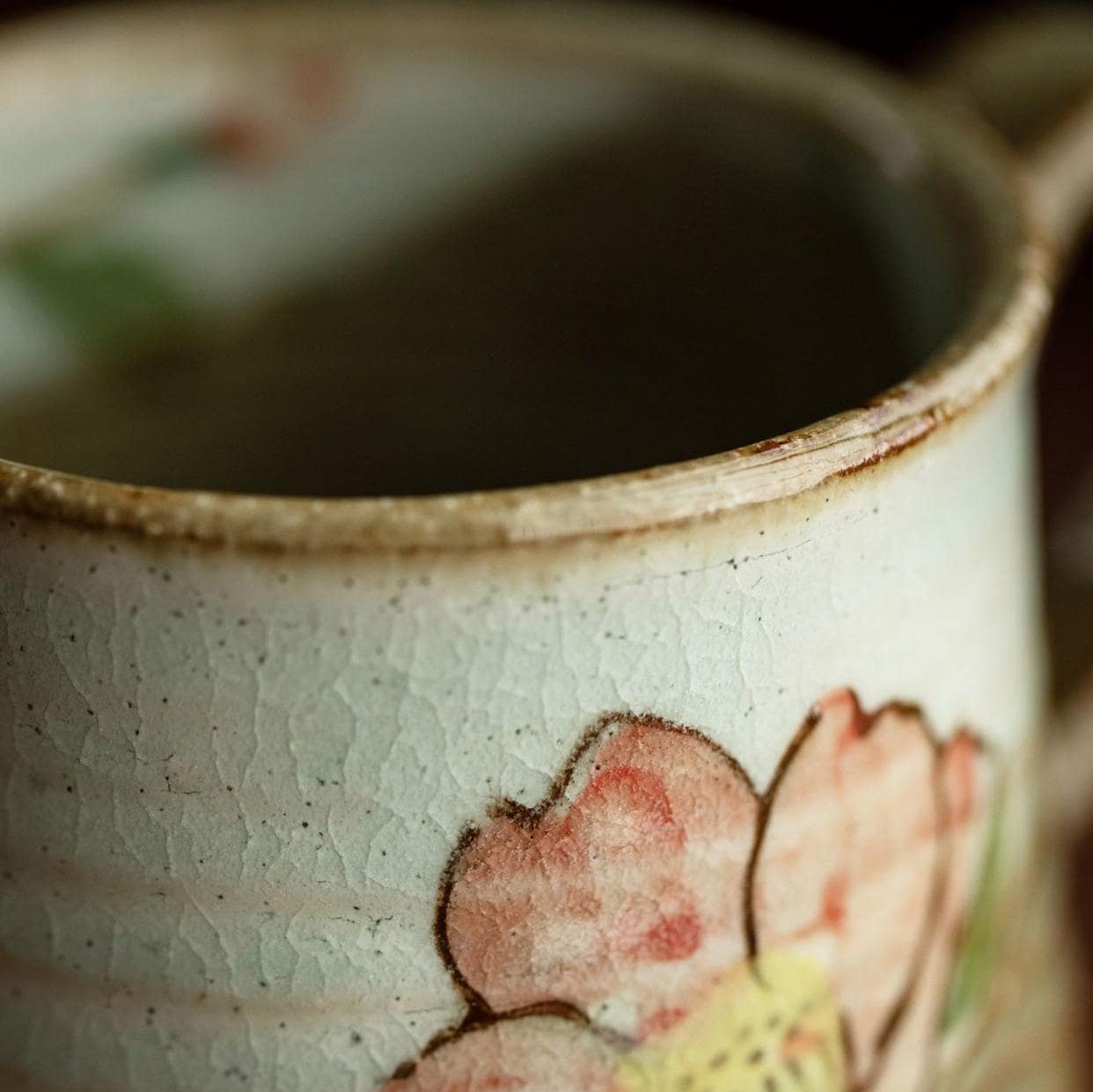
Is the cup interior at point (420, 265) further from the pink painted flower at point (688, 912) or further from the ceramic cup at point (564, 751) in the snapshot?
the pink painted flower at point (688, 912)

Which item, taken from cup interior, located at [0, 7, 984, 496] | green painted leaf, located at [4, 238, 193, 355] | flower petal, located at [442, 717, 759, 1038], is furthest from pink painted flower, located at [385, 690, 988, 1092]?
green painted leaf, located at [4, 238, 193, 355]

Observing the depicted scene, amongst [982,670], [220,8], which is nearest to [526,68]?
[220,8]

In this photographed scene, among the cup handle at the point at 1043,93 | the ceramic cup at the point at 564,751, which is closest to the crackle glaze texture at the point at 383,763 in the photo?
the ceramic cup at the point at 564,751

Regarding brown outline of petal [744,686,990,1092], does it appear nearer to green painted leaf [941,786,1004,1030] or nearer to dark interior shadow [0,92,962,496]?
green painted leaf [941,786,1004,1030]

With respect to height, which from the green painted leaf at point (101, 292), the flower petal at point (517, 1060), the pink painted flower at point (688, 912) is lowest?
the flower petal at point (517, 1060)

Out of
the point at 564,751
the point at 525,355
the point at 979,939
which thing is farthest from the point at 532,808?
the point at 525,355

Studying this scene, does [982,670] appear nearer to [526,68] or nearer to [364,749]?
[364,749]

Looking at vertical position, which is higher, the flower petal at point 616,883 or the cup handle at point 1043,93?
the cup handle at point 1043,93

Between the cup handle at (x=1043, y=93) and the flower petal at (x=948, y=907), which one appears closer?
the flower petal at (x=948, y=907)
